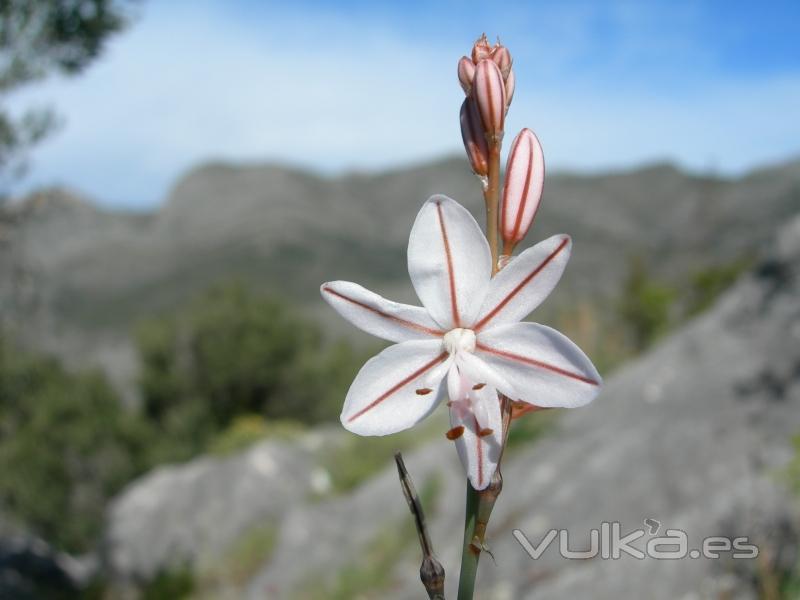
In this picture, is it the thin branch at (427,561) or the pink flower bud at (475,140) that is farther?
the pink flower bud at (475,140)

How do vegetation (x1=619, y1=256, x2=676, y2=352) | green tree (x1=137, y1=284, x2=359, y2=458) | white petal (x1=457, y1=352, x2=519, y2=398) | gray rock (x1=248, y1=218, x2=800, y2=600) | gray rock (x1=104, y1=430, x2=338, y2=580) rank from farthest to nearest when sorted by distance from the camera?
1. green tree (x1=137, y1=284, x2=359, y2=458)
2. vegetation (x1=619, y1=256, x2=676, y2=352)
3. gray rock (x1=104, y1=430, x2=338, y2=580)
4. gray rock (x1=248, y1=218, x2=800, y2=600)
5. white petal (x1=457, y1=352, x2=519, y2=398)

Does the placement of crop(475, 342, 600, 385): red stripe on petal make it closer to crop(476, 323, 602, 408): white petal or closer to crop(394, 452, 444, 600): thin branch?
crop(476, 323, 602, 408): white petal

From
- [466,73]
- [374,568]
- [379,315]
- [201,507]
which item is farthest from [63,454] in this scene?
[466,73]

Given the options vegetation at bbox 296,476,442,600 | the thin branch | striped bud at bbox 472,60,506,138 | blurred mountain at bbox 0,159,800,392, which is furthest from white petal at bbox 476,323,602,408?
blurred mountain at bbox 0,159,800,392

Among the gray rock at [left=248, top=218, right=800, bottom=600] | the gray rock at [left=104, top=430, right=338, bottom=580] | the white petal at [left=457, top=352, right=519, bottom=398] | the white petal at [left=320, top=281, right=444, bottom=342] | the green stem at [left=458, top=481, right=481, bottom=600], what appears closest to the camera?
the green stem at [left=458, top=481, right=481, bottom=600]

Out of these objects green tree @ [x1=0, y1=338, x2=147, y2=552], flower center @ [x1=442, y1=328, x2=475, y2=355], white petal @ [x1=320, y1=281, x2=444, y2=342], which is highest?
green tree @ [x1=0, y1=338, x2=147, y2=552]

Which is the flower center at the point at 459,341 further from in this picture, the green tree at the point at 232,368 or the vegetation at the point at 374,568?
the green tree at the point at 232,368

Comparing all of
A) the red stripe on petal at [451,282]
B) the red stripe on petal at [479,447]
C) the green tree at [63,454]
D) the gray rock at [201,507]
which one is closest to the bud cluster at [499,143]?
the red stripe on petal at [451,282]
